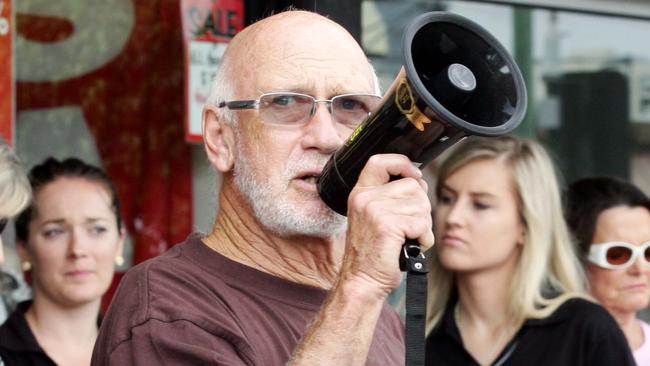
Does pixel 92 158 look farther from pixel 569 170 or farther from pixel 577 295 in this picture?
pixel 569 170

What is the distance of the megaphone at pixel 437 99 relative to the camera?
6.53 ft

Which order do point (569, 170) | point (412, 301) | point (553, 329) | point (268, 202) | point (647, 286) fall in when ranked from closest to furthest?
point (412, 301) → point (268, 202) → point (553, 329) → point (647, 286) → point (569, 170)

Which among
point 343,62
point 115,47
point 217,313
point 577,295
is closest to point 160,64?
point 115,47

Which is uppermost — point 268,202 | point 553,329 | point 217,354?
point 268,202

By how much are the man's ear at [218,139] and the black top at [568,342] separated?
1538mm

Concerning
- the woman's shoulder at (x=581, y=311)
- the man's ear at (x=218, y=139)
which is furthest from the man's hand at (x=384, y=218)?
the woman's shoulder at (x=581, y=311)

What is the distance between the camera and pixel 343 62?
250cm

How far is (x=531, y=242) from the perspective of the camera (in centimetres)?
393

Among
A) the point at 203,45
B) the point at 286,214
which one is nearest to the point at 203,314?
the point at 286,214

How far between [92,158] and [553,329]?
1948 mm

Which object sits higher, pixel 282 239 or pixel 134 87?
pixel 134 87

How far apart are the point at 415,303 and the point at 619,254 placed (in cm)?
255

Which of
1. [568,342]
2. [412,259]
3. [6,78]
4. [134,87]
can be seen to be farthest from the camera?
[134,87]

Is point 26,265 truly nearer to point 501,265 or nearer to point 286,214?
point 501,265
